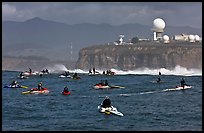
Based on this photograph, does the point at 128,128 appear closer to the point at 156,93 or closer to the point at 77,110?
the point at 77,110

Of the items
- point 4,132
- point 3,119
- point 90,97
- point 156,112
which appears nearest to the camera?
point 4,132

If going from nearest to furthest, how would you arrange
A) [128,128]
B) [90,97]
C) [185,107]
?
[128,128] → [185,107] → [90,97]

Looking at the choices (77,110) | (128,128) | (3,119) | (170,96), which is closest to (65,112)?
(77,110)

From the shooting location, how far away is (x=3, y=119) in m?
47.4

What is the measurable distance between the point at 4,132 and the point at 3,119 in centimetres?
951

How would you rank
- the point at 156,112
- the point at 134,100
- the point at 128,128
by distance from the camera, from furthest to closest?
1. the point at 134,100
2. the point at 156,112
3. the point at 128,128

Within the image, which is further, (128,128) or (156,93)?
(156,93)

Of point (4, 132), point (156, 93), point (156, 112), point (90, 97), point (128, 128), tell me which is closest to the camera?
point (4, 132)

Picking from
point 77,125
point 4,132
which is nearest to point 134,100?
point 77,125

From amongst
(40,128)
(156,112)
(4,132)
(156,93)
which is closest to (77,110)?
(156,112)

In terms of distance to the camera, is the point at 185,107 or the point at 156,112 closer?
the point at 156,112

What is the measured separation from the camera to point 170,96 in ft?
228

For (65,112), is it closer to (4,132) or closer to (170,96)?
(4,132)

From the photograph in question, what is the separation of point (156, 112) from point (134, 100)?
11.6 m
